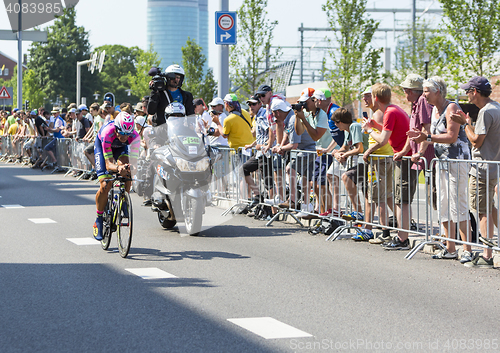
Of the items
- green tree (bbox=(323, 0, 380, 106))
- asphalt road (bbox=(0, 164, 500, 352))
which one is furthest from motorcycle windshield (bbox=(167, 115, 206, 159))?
green tree (bbox=(323, 0, 380, 106))

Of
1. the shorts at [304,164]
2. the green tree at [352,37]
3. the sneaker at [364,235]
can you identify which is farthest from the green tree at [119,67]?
the sneaker at [364,235]

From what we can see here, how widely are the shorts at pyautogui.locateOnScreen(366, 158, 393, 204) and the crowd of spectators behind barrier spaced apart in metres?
0.01

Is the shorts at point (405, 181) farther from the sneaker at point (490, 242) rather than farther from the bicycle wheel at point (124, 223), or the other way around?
the bicycle wheel at point (124, 223)

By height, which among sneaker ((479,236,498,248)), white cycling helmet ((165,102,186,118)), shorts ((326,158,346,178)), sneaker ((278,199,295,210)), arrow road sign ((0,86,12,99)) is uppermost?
arrow road sign ((0,86,12,99))

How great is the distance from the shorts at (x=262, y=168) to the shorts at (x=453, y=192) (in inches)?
152

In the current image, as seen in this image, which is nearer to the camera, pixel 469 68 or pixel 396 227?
pixel 396 227

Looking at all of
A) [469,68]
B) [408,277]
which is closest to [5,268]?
[408,277]

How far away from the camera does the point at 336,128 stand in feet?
33.3

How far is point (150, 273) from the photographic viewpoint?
7.02m

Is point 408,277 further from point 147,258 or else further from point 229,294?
point 147,258

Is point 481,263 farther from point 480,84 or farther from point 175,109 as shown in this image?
point 175,109

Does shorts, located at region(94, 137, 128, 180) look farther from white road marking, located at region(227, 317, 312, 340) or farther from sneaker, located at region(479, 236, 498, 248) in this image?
sneaker, located at region(479, 236, 498, 248)

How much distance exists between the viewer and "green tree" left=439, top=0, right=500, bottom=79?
2006 cm

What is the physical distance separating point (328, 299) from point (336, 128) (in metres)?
4.59
